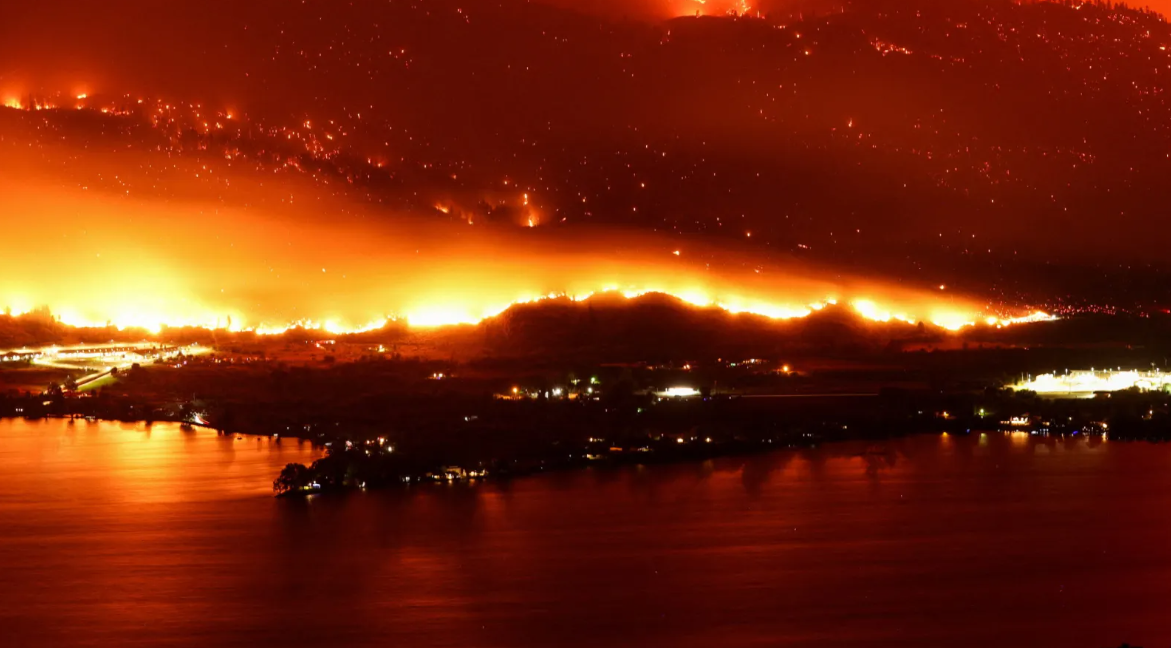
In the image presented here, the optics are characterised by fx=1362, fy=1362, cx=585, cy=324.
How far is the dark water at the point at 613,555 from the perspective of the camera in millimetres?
14031

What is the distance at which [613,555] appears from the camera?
16625 mm

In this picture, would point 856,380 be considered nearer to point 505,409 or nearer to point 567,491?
point 505,409

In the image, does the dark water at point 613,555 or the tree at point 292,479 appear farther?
the tree at point 292,479

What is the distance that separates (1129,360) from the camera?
1183 inches

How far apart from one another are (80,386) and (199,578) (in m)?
15.4

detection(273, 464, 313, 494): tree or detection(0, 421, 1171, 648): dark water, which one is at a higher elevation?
detection(273, 464, 313, 494): tree

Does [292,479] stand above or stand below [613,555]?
above

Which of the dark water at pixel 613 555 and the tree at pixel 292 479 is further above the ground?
the tree at pixel 292 479

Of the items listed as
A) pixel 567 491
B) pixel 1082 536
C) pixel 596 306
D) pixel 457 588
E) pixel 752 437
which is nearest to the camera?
pixel 457 588

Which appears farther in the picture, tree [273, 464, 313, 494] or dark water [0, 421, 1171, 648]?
tree [273, 464, 313, 494]

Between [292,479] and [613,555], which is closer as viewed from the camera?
[613,555]

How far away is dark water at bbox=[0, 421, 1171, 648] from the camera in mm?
14031

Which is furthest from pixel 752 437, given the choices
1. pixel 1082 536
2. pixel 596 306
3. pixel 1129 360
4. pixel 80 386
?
pixel 80 386

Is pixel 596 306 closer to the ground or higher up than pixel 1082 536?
higher up
